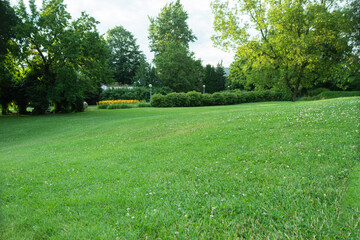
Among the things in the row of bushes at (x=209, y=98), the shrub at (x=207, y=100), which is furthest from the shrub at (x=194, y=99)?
the shrub at (x=207, y=100)

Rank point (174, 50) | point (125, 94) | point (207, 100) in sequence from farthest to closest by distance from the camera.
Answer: point (174, 50) → point (125, 94) → point (207, 100)

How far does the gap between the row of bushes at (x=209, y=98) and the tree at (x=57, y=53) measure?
8.67 m

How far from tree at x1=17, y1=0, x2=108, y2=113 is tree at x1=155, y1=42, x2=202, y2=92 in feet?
73.4

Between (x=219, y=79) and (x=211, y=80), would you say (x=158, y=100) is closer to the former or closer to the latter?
(x=211, y=80)

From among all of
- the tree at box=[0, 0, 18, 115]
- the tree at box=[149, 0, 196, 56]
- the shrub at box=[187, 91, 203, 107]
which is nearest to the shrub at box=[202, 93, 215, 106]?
the shrub at box=[187, 91, 203, 107]

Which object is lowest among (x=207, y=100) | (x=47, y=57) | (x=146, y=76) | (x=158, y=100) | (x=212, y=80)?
(x=207, y=100)

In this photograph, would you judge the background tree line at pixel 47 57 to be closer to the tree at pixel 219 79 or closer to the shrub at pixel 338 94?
the shrub at pixel 338 94

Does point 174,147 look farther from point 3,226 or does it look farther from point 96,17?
point 96,17

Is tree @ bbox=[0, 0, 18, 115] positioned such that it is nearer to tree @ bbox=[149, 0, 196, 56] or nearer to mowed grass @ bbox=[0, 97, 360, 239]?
mowed grass @ bbox=[0, 97, 360, 239]

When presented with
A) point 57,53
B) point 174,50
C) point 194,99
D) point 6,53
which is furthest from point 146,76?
point 6,53

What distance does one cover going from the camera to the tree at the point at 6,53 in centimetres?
1709

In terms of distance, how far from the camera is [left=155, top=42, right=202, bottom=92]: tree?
42.8 metres

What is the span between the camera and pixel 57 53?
18.5 meters

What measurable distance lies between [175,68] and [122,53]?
22.5m
